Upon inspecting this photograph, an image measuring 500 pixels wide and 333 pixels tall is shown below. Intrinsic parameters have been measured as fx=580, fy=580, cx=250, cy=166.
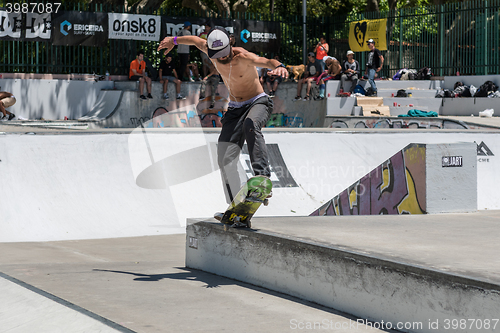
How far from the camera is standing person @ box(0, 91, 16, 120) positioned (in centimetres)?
1716

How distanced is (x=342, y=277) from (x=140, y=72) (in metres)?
16.5

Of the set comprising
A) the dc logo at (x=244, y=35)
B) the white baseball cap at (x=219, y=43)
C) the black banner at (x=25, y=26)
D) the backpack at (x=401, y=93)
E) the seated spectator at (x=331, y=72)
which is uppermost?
the dc logo at (x=244, y=35)

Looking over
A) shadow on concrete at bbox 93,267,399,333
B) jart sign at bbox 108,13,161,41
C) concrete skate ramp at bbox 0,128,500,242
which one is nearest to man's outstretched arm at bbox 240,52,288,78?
shadow on concrete at bbox 93,267,399,333

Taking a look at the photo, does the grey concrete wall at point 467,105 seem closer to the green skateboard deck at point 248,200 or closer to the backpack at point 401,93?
the backpack at point 401,93

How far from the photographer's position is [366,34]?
73.9 feet

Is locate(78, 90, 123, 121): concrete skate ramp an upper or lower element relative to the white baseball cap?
upper

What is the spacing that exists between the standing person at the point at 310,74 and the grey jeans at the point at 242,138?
1434 centimetres

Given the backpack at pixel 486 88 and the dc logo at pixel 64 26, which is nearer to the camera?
the backpack at pixel 486 88

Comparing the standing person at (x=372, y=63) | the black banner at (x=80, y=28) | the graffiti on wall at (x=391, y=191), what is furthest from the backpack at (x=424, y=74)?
the graffiti on wall at (x=391, y=191)

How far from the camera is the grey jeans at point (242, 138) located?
5.46 meters

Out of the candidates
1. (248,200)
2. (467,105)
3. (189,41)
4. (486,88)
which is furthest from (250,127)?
(486,88)

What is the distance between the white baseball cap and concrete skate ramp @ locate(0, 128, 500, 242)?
12.4 ft

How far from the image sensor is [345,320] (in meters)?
4.19

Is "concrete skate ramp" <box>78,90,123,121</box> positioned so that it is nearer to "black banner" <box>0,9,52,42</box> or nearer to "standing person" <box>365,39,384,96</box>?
"black banner" <box>0,9,52,42</box>
